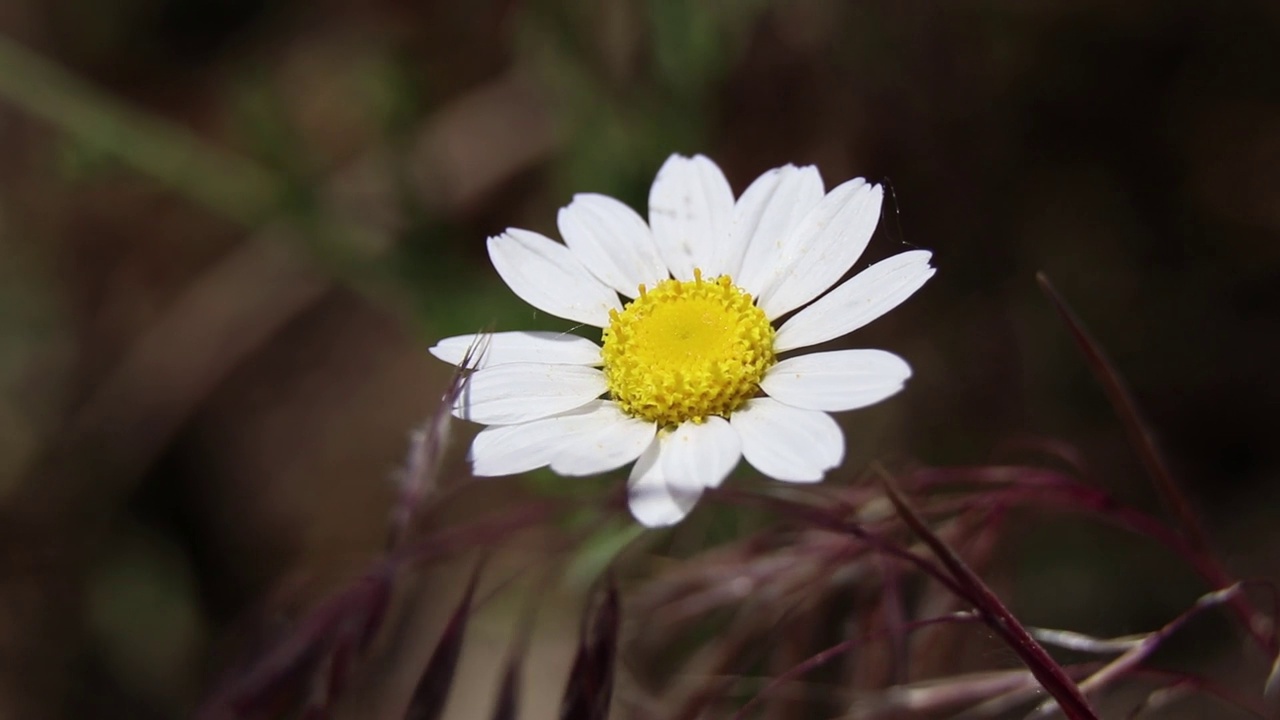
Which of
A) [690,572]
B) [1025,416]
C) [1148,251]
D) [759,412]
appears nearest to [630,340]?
[759,412]

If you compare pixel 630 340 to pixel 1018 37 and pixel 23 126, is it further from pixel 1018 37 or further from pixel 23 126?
pixel 23 126

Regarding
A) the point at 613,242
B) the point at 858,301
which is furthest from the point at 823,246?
the point at 613,242

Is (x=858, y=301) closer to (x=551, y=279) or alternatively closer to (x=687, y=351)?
(x=687, y=351)

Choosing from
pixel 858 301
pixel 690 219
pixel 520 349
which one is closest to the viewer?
pixel 858 301

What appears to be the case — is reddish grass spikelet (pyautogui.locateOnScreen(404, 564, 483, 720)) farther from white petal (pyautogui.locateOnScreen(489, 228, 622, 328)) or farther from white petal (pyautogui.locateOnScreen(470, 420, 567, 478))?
white petal (pyautogui.locateOnScreen(489, 228, 622, 328))

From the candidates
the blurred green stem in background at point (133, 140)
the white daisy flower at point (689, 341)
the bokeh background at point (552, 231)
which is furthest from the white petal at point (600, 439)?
the blurred green stem in background at point (133, 140)

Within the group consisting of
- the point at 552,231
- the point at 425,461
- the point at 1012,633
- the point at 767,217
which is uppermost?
the point at 552,231

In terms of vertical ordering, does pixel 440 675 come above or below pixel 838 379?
below
